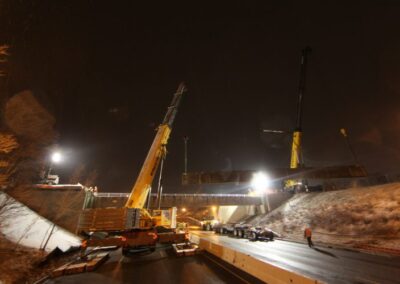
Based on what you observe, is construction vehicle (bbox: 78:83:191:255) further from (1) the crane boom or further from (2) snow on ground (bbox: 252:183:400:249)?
(2) snow on ground (bbox: 252:183:400:249)

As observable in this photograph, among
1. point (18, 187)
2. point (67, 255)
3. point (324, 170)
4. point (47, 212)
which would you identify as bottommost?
point (67, 255)

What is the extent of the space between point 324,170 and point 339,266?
2639 cm

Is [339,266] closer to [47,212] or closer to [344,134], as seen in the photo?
[47,212]

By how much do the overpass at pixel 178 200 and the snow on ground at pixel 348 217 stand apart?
8.38 meters

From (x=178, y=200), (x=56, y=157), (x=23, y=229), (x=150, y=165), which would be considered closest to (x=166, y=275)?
(x=150, y=165)

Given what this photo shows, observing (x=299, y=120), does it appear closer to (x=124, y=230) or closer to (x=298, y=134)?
(x=298, y=134)

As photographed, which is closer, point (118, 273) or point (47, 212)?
point (118, 273)

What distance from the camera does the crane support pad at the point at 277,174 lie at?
34.0 meters

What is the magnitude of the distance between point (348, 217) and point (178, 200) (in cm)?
2676

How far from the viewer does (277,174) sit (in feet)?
119

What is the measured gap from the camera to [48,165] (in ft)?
90.8

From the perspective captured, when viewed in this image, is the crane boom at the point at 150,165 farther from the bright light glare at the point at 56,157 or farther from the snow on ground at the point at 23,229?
the bright light glare at the point at 56,157

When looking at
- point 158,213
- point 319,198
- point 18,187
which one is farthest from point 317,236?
point 18,187

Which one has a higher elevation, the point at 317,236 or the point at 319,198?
the point at 319,198
